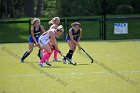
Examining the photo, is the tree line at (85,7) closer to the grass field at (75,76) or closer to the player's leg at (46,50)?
the grass field at (75,76)

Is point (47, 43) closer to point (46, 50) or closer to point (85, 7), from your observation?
point (46, 50)

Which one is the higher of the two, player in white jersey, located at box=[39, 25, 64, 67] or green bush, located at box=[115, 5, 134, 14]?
player in white jersey, located at box=[39, 25, 64, 67]

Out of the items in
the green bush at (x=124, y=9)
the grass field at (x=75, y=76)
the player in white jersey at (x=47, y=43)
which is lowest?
the green bush at (x=124, y=9)

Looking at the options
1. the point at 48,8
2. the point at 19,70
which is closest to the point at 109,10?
the point at 48,8

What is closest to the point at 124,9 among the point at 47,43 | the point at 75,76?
the point at 47,43

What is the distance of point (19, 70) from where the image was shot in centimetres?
1544

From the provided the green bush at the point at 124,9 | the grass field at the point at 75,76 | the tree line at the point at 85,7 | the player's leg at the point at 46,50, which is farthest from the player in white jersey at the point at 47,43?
the green bush at the point at 124,9

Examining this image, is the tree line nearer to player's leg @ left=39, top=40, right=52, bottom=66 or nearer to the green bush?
the green bush

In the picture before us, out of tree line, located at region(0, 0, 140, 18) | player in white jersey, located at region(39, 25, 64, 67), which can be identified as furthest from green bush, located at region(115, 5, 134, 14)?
player in white jersey, located at region(39, 25, 64, 67)

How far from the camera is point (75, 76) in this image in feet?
45.2

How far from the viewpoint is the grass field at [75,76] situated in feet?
38.5

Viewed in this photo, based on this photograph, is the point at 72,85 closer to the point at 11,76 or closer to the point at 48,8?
the point at 11,76

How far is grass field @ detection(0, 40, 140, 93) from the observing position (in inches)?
462

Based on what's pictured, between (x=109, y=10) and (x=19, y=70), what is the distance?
32.5 meters
